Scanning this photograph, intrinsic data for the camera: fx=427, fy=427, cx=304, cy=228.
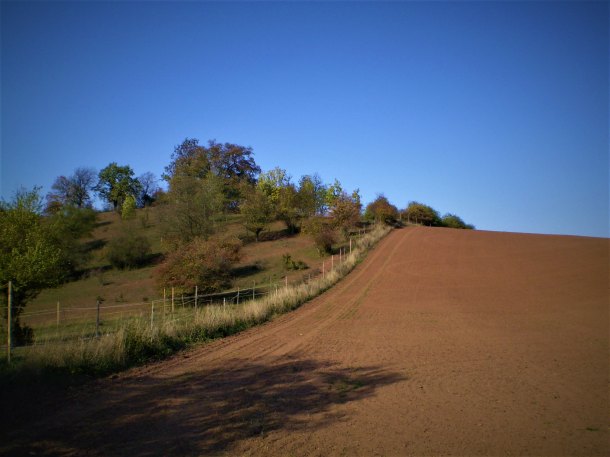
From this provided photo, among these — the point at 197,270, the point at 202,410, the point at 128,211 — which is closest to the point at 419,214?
the point at 128,211

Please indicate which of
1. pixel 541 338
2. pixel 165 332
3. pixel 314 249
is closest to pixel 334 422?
pixel 165 332

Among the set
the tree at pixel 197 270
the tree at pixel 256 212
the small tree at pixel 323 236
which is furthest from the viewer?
the tree at pixel 256 212

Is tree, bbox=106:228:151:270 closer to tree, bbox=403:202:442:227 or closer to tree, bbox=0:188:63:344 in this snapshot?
tree, bbox=0:188:63:344

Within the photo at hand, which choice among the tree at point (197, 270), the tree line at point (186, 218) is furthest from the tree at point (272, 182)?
the tree at point (197, 270)

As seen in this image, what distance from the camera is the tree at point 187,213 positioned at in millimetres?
47719

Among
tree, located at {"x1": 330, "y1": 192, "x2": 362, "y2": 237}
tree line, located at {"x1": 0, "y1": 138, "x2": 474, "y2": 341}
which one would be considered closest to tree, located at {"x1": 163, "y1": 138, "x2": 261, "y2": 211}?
tree line, located at {"x1": 0, "y1": 138, "x2": 474, "y2": 341}

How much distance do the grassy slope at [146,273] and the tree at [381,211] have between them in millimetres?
17424

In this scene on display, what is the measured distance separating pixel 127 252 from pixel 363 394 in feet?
164

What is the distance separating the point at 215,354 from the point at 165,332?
1.86m

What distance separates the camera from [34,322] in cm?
2822

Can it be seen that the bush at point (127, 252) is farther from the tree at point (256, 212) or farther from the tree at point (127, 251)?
the tree at point (256, 212)

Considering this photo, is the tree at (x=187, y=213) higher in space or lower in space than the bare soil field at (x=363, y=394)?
higher

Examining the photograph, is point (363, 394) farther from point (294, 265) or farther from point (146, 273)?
point (146, 273)

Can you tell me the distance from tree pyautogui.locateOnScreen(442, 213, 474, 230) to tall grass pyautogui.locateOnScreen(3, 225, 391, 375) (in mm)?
77830
